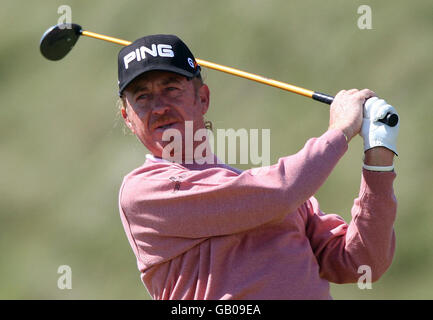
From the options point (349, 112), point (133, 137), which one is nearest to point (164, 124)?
point (349, 112)

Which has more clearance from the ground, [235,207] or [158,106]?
[158,106]

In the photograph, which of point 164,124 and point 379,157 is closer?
point 379,157

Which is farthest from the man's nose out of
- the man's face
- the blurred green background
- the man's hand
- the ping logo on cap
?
the blurred green background

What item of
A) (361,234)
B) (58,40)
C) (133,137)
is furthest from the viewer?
(133,137)

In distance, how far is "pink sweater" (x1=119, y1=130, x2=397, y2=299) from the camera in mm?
1999

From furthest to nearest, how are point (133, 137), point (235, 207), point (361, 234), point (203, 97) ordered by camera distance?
point (133, 137), point (203, 97), point (361, 234), point (235, 207)

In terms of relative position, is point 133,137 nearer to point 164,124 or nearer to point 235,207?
point 164,124

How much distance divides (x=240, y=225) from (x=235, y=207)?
44 mm

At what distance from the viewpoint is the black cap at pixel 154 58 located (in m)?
2.21

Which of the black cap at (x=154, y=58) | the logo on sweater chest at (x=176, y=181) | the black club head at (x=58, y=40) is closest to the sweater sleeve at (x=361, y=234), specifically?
the logo on sweater chest at (x=176, y=181)

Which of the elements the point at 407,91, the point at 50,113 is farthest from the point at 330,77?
the point at 50,113

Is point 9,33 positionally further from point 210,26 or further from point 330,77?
point 330,77

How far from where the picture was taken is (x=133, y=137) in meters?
6.02

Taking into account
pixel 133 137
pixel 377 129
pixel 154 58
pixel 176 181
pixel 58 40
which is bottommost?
pixel 176 181
